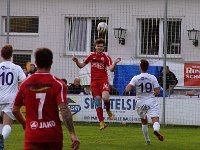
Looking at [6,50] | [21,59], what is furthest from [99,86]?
[21,59]

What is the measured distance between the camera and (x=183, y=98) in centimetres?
2530

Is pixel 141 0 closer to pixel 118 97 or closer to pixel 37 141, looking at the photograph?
pixel 118 97

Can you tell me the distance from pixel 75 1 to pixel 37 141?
21.8m

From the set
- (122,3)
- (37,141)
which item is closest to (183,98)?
(122,3)

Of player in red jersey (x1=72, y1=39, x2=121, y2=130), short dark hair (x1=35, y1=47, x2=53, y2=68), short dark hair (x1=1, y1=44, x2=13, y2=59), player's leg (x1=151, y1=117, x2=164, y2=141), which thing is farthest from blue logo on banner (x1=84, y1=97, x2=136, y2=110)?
short dark hair (x1=35, y1=47, x2=53, y2=68)

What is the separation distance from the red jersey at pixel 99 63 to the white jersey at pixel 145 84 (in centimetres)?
188

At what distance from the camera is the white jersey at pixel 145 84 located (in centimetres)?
1741

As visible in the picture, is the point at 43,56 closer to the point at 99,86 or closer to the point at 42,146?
the point at 42,146

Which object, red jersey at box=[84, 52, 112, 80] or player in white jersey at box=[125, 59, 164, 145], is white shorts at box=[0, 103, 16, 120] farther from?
red jersey at box=[84, 52, 112, 80]

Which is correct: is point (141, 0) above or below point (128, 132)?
above

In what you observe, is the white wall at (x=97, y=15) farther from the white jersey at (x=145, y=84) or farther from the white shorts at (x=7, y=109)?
the white shorts at (x=7, y=109)

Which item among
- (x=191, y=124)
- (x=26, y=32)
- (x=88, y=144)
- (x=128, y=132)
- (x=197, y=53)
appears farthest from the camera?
(x=26, y=32)

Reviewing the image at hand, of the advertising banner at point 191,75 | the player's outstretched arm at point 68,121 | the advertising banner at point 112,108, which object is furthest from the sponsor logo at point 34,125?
the advertising banner at point 191,75

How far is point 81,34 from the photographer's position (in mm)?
29734
